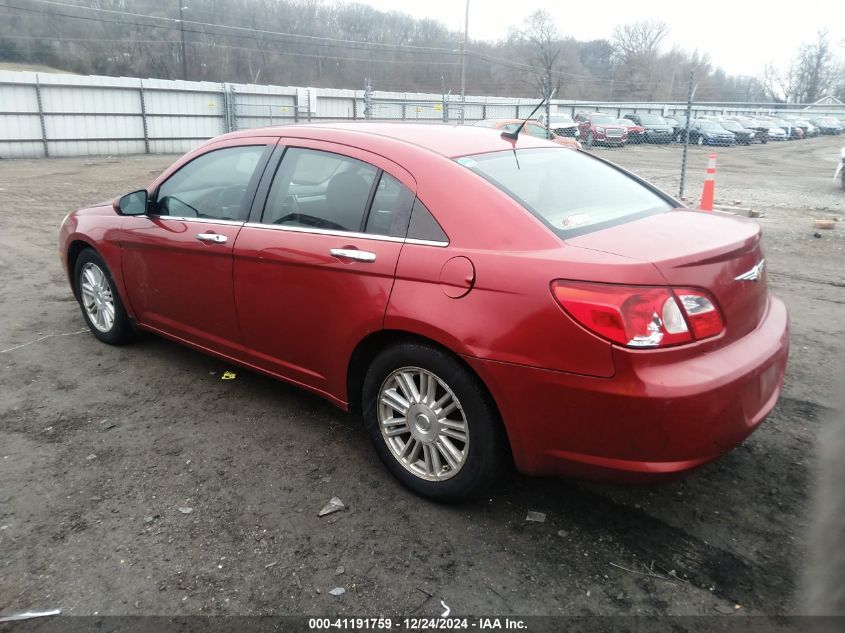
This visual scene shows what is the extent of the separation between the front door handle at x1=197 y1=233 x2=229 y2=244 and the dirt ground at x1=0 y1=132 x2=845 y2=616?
39.7 inches

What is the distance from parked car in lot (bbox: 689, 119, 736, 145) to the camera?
31.1 m

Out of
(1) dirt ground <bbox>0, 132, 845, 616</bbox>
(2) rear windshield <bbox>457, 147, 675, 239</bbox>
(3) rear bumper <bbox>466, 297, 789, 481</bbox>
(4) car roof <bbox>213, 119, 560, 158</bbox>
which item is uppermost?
(4) car roof <bbox>213, 119, 560, 158</bbox>

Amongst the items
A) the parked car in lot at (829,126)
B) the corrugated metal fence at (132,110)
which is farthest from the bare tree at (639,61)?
the corrugated metal fence at (132,110)

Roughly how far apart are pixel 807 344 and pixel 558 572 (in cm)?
336

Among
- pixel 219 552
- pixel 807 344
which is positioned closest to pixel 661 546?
pixel 219 552

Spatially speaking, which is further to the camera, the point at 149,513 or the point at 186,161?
the point at 186,161

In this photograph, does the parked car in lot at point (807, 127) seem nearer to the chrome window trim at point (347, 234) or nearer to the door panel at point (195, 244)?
the door panel at point (195, 244)

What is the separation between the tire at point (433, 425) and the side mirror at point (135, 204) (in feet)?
7.43

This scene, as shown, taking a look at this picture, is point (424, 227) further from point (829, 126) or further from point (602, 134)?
point (829, 126)

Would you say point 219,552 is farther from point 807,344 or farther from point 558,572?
point 807,344

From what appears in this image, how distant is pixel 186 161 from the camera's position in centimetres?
432

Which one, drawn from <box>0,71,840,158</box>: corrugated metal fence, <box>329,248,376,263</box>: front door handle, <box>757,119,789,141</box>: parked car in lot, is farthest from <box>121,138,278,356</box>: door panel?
<box>757,119,789,141</box>: parked car in lot

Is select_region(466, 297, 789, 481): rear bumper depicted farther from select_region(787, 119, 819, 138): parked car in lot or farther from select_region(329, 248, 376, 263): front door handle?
select_region(787, 119, 819, 138): parked car in lot

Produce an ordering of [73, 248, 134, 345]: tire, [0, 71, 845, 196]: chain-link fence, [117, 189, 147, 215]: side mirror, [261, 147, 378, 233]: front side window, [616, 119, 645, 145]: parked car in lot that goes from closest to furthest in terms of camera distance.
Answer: [261, 147, 378, 233]: front side window
[117, 189, 147, 215]: side mirror
[73, 248, 134, 345]: tire
[0, 71, 845, 196]: chain-link fence
[616, 119, 645, 145]: parked car in lot
